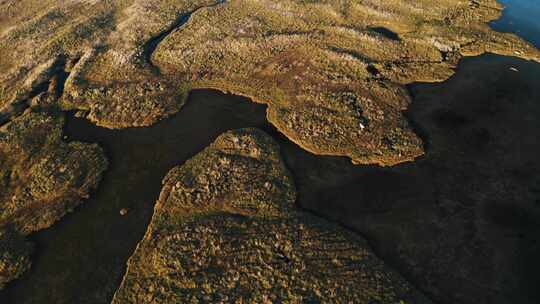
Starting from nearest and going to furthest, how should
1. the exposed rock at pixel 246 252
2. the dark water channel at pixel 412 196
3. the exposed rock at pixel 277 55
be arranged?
the exposed rock at pixel 246 252 < the dark water channel at pixel 412 196 < the exposed rock at pixel 277 55

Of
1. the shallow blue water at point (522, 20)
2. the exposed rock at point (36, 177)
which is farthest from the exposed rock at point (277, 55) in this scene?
the exposed rock at point (36, 177)

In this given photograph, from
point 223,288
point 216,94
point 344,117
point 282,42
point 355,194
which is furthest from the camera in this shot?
point 282,42

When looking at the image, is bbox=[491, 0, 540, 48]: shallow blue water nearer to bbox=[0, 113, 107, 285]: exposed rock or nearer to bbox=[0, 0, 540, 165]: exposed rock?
bbox=[0, 0, 540, 165]: exposed rock

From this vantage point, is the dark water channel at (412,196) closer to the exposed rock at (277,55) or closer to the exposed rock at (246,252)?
the exposed rock at (246,252)

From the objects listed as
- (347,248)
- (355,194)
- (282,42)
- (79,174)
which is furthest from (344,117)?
(79,174)

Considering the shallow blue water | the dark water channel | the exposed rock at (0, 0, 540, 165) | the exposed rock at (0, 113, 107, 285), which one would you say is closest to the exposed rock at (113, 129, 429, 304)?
the dark water channel

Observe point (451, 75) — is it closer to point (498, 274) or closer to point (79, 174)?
point (498, 274)
